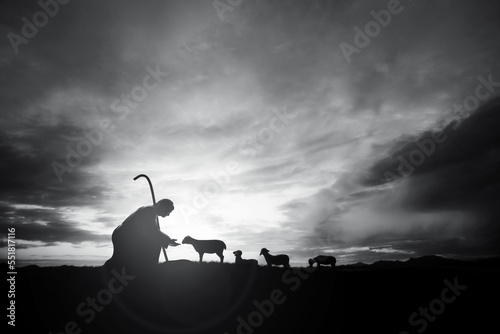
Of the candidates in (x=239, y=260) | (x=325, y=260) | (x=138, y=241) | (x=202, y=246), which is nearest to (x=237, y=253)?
(x=239, y=260)

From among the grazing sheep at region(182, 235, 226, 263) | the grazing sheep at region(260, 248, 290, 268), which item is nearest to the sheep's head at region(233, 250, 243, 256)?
the grazing sheep at region(182, 235, 226, 263)

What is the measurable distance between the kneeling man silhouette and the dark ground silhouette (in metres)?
0.42

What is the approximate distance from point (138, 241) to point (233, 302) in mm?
4190

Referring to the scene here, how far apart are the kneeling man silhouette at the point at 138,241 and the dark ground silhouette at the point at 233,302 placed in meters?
0.42

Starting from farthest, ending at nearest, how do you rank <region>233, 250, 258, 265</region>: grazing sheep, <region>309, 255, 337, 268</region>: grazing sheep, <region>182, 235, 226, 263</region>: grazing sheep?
1. <region>309, 255, 337, 268</region>: grazing sheep
2. <region>182, 235, 226, 263</region>: grazing sheep
3. <region>233, 250, 258, 265</region>: grazing sheep

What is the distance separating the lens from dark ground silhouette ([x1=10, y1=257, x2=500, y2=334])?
8.64 meters

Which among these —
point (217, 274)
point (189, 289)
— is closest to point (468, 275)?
point (217, 274)

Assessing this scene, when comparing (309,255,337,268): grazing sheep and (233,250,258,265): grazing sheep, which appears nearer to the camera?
(233,250,258,265): grazing sheep

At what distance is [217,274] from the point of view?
12.2 m

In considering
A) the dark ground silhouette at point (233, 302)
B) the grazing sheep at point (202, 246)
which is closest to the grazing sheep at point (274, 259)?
the grazing sheep at point (202, 246)

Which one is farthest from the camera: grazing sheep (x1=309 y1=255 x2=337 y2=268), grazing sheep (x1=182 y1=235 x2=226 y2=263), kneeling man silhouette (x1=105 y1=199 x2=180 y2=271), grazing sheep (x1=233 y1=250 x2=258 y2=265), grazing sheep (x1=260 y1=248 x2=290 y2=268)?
grazing sheep (x1=260 y1=248 x2=290 y2=268)

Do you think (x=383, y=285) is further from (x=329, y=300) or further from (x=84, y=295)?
(x=84, y=295)

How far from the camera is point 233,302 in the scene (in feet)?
33.7

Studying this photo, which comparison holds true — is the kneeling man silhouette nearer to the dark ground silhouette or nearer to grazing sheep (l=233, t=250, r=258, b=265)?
the dark ground silhouette
